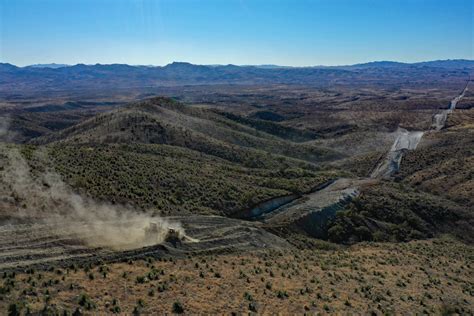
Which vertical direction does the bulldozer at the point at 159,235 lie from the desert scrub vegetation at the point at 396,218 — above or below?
above

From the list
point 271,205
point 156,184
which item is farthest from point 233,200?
point 156,184

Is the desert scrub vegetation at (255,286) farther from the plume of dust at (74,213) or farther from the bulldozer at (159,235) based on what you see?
the plume of dust at (74,213)

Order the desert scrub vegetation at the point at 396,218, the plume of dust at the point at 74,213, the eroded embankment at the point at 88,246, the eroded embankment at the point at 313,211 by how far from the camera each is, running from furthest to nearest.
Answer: the desert scrub vegetation at the point at 396,218
the eroded embankment at the point at 313,211
the plume of dust at the point at 74,213
the eroded embankment at the point at 88,246

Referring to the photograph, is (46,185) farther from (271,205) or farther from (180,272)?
(271,205)

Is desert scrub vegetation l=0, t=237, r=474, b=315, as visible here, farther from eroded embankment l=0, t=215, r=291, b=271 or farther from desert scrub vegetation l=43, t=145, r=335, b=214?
desert scrub vegetation l=43, t=145, r=335, b=214

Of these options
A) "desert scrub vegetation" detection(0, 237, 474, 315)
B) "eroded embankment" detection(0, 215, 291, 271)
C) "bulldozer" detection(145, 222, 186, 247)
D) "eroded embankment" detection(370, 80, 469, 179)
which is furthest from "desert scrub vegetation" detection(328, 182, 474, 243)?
"eroded embankment" detection(370, 80, 469, 179)

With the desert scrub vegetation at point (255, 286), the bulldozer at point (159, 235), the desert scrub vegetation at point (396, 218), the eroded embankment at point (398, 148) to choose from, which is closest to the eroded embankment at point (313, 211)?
the desert scrub vegetation at point (396, 218)
